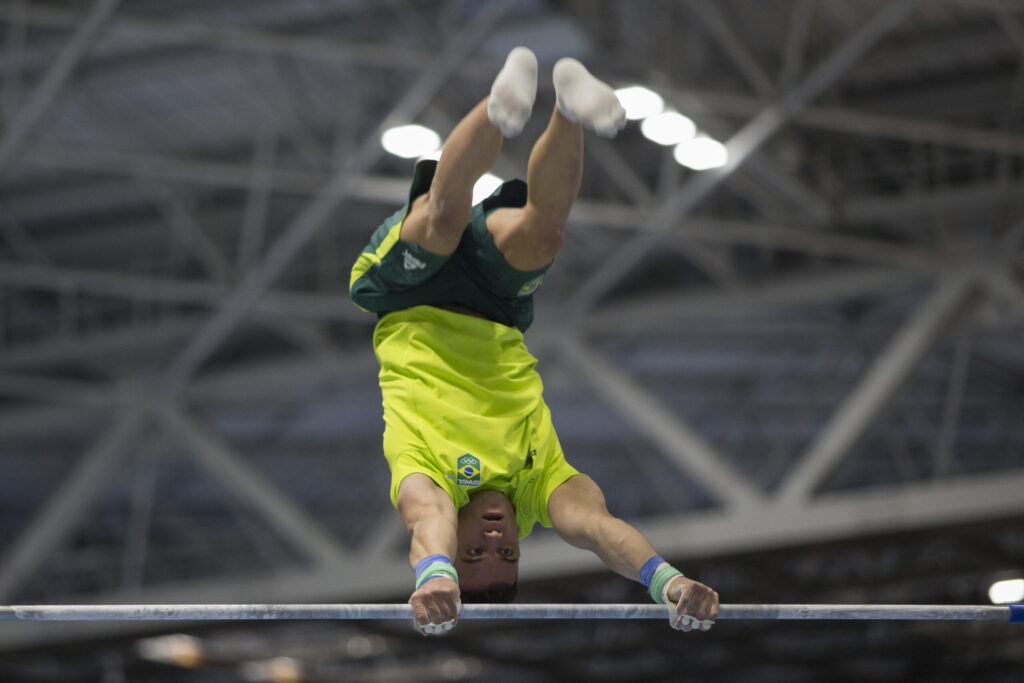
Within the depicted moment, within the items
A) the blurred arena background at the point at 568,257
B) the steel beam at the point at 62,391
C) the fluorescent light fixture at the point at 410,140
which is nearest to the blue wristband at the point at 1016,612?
the blurred arena background at the point at 568,257

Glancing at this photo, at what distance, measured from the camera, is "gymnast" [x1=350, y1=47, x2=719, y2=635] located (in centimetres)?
588

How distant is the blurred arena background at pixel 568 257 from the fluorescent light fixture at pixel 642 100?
0.28 metres

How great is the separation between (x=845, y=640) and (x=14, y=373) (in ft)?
64.9

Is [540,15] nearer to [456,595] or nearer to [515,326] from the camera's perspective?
[515,326]

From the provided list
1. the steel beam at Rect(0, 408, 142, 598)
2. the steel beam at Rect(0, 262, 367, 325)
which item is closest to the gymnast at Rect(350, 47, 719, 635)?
the steel beam at Rect(0, 262, 367, 325)

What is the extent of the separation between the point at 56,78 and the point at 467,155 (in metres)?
9.25

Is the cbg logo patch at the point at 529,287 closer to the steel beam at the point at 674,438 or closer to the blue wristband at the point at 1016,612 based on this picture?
the blue wristband at the point at 1016,612

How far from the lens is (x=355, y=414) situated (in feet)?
80.0

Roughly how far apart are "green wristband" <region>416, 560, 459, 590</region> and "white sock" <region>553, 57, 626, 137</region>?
6.38 feet

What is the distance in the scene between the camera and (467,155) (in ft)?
20.0

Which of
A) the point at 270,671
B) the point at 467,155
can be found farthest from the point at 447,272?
the point at 270,671

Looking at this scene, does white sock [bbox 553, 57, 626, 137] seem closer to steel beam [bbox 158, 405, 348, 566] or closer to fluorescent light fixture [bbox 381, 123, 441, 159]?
fluorescent light fixture [bbox 381, 123, 441, 159]

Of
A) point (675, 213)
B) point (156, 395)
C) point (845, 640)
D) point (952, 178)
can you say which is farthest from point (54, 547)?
point (845, 640)

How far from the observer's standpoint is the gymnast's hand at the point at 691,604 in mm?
5703
